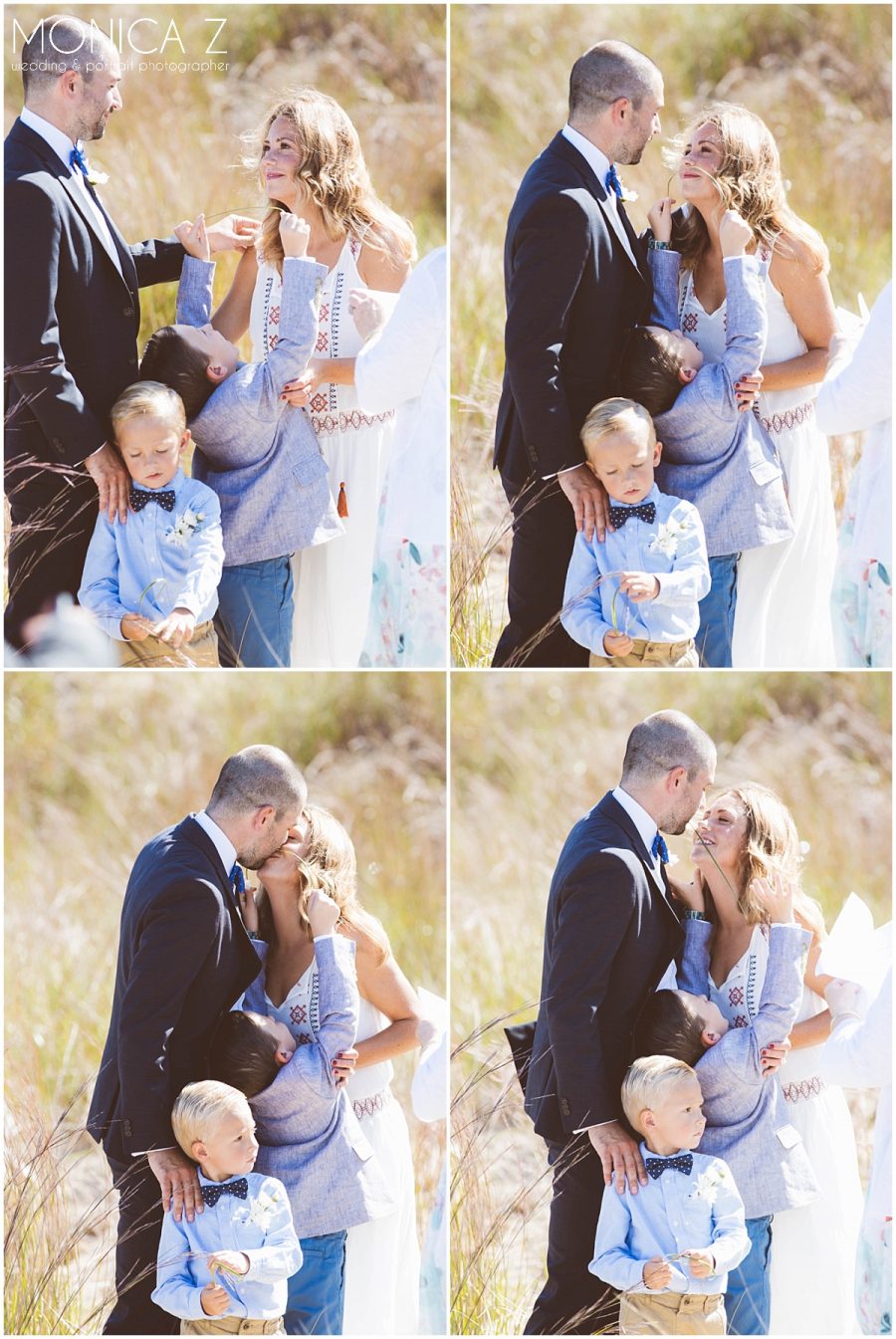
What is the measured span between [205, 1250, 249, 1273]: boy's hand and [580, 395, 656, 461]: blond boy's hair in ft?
6.50

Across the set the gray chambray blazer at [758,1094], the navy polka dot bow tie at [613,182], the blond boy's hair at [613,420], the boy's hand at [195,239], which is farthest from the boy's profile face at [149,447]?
the gray chambray blazer at [758,1094]

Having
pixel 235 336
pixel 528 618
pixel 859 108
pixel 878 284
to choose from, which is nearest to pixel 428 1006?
pixel 528 618

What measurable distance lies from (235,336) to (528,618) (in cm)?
100

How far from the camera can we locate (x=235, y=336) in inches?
206

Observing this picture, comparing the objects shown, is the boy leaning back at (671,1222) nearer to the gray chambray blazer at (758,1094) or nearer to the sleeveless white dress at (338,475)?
the gray chambray blazer at (758,1094)

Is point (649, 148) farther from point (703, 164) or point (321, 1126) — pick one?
point (321, 1126)

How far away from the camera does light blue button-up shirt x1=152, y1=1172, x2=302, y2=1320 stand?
15.4 ft

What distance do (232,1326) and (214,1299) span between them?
10 cm

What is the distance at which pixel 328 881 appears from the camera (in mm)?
4992

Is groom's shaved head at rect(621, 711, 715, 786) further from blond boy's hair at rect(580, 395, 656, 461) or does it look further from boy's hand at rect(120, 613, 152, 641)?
boy's hand at rect(120, 613, 152, 641)

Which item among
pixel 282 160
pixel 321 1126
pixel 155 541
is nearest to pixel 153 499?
pixel 155 541

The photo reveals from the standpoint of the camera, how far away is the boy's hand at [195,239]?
5.18 m

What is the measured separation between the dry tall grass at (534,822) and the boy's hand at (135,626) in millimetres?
944

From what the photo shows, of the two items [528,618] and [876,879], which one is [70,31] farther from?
[876,879]
